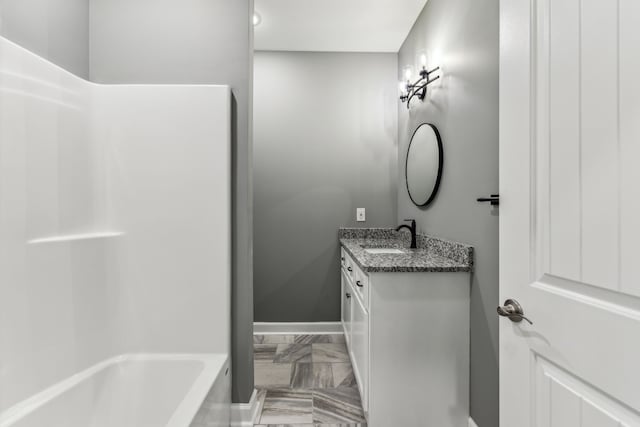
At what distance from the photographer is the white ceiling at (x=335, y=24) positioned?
2.43 metres

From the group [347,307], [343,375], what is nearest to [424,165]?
[347,307]

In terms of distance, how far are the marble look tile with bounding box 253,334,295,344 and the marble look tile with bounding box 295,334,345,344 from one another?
0.07 m

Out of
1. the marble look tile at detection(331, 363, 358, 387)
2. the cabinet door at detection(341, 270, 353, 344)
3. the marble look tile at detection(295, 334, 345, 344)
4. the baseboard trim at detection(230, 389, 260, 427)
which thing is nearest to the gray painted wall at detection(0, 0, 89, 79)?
the baseboard trim at detection(230, 389, 260, 427)

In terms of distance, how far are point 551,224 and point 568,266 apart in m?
0.10

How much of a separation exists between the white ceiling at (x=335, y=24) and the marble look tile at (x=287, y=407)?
106 inches

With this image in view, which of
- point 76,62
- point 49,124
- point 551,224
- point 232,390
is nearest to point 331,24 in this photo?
point 76,62

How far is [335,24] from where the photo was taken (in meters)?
2.67

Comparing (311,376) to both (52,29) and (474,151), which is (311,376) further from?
(52,29)

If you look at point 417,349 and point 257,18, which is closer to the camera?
point 417,349

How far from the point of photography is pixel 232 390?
1.72 metres

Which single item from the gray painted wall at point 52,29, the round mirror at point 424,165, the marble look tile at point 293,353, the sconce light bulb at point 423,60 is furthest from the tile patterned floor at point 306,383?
the sconce light bulb at point 423,60

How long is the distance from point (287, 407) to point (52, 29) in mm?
2243

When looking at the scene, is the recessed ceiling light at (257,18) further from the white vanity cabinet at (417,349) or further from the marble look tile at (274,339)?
the marble look tile at (274,339)

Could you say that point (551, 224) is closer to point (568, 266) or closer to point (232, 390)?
point (568, 266)
